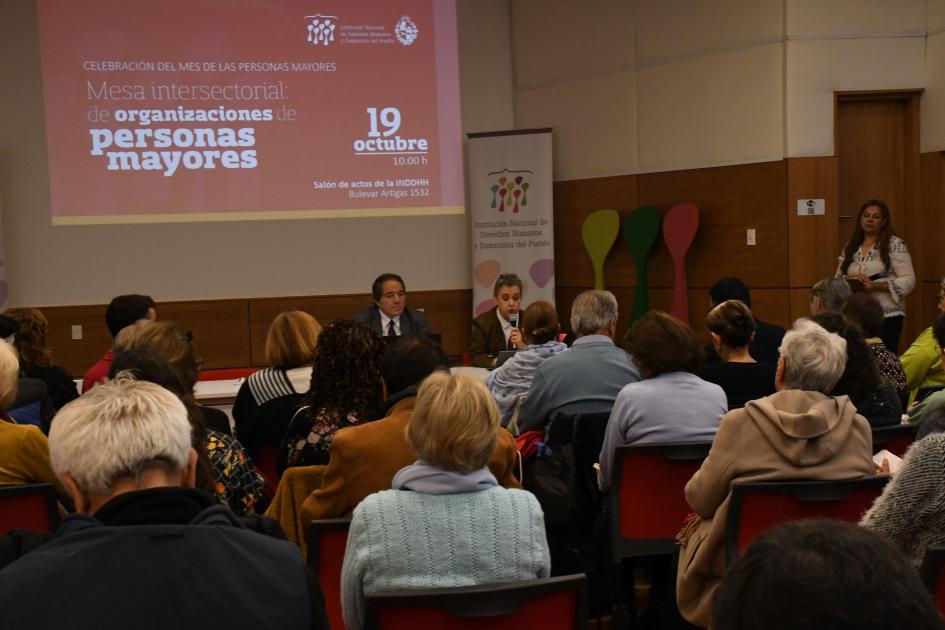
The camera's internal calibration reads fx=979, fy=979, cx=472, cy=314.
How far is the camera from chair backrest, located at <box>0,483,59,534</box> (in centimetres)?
253

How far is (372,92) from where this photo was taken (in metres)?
8.38

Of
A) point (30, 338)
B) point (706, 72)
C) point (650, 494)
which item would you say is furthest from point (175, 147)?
point (650, 494)

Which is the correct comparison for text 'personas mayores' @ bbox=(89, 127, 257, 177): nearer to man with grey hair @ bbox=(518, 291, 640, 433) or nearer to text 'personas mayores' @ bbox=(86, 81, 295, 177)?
text 'personas mayores' @ bbox=(86, 81, 295, 177)

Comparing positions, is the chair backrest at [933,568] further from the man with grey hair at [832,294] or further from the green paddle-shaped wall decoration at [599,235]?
the green paddle-shaped wall decoration at [599,235]

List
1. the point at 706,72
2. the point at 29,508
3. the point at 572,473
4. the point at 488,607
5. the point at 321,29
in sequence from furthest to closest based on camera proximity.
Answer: the point at 321,29
the point at 706,72
the point at 572,473
the point at 29,508
the point at 488,607

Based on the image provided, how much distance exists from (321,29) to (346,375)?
5.78m

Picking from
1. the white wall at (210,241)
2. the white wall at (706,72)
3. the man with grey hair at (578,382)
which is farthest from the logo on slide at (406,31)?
the man with grey hair at (578,382)

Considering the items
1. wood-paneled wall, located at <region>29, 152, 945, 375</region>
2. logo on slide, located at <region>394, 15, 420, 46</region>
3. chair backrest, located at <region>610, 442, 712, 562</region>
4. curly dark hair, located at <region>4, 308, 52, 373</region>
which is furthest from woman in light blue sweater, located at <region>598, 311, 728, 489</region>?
logo on slide, located at <region>394, 15, 420, 46</region>

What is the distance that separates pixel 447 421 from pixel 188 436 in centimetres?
58

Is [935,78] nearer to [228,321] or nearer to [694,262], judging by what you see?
[694,262]

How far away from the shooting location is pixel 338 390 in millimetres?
3221

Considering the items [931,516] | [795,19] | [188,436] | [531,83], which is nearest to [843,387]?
[931,516]

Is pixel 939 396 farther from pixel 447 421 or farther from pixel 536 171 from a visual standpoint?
pixel 536 171

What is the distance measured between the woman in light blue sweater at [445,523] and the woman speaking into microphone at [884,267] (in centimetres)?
549
